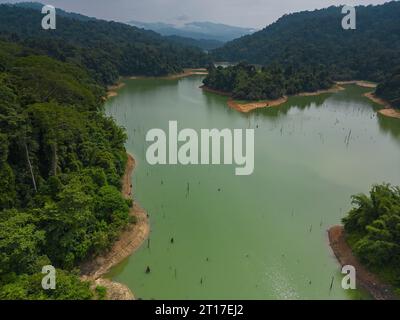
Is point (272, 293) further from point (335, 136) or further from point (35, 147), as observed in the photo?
point (335, 136)

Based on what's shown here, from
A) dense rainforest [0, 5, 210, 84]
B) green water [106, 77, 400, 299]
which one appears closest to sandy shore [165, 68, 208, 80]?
dense rainforest [0, 5, 210, 84]

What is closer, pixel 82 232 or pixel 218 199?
pixel 82 232

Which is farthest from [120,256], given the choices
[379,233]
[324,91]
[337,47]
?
[337,47]
